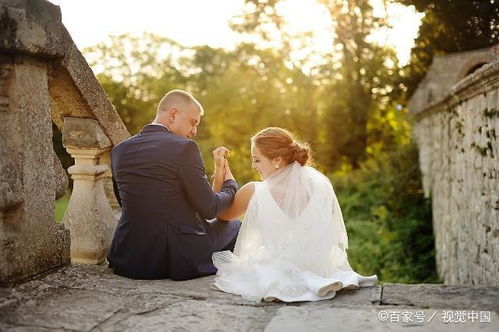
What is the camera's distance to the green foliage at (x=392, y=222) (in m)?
10.1

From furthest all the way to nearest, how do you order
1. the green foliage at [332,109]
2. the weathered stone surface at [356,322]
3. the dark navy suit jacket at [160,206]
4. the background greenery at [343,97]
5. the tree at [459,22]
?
the green foliage at [332,109] < the background greenery at [343,97] < the tree at [459,22] < the dark navy suit jacket at [160,206] < the weathered stone surface at [356,322]

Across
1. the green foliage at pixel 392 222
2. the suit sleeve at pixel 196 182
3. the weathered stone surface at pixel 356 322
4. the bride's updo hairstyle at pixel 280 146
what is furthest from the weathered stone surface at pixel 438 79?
the weathered stone surface at pixel 356 322

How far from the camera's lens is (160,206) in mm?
3590

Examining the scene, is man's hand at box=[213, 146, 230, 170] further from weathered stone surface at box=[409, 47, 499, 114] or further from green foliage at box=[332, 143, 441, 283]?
weathered stone surface at box=[409, 47, 499, 114]

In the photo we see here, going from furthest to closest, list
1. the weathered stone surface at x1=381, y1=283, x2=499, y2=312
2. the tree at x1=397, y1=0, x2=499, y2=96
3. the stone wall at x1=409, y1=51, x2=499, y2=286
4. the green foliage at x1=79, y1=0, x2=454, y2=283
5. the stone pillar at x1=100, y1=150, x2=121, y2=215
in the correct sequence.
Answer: the green foliage at x1=79, y1=0, x2=454, y2=283 < the tree at x1=397, y1=0, x2=499, y2=96 < the stone wall at x1=409, y1=51, x2=499, y2=286 < the stone pillar at x1=100, y1=150, x2=121, y2=215 < the weathered stone surface at x1=381, y1=283, x2=499, y2=312

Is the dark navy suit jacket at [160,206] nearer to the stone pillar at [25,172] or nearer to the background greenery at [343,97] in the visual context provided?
the stone pillar at [25,172]

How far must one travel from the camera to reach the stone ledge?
99.7 inches

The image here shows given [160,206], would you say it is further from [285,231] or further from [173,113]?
[285,231]

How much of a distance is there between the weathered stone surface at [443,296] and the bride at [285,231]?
0.93 ft

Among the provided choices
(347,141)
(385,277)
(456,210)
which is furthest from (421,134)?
(347,141)

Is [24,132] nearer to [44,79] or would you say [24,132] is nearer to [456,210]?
[44,79]

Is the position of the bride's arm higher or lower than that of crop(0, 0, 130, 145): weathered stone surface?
lower

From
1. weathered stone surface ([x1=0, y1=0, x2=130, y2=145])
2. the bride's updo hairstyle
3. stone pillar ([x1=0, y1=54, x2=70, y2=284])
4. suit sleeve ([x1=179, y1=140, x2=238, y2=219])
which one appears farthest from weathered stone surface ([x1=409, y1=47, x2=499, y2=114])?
stone pillar ([x1=0, y1=54, x2=70, y2=284])

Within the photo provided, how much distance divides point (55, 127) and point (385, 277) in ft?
24.2
